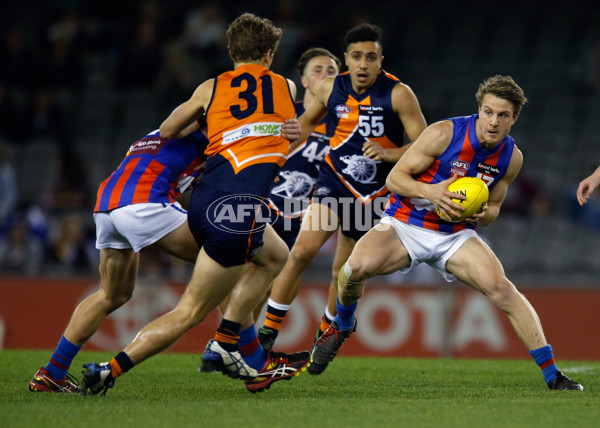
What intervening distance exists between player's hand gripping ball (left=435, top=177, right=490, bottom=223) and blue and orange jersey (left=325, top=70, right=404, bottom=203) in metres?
1.18

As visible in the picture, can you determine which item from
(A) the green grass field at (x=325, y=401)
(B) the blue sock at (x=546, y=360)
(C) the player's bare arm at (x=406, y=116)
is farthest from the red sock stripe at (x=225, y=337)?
(B) the blue sock at (x=546, y=360)

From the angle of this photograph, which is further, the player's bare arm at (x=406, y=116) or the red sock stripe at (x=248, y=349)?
the player's bare arm at (x=406, y=116)

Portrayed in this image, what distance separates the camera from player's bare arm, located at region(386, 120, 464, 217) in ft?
19.6

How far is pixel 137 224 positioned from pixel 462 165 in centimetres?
229

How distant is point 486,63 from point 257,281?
11118 millimetres

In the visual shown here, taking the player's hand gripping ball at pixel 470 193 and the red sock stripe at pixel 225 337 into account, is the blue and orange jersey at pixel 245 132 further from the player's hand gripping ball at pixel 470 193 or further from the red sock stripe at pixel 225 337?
the player's hand gripping ball at pixel 470 193

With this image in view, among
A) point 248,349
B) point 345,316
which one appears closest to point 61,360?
point 248,349

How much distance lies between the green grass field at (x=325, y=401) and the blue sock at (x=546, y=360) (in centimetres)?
11

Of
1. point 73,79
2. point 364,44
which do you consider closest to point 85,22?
point 73,79

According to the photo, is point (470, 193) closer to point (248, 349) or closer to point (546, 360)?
point (546, 360)

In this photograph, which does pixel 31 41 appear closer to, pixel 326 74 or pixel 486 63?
pixel 486 63

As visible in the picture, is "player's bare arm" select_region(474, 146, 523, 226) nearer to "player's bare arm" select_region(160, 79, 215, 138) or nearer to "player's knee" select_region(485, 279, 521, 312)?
"player's knee" select_region(485, 279, 521, 312)

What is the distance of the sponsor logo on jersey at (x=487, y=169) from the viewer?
20.2 feet

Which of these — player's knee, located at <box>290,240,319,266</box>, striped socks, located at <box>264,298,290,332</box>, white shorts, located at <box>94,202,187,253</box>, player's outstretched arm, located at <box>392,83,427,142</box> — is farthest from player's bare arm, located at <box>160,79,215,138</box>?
striped socks, located at <box>264,298,290,332</box>
